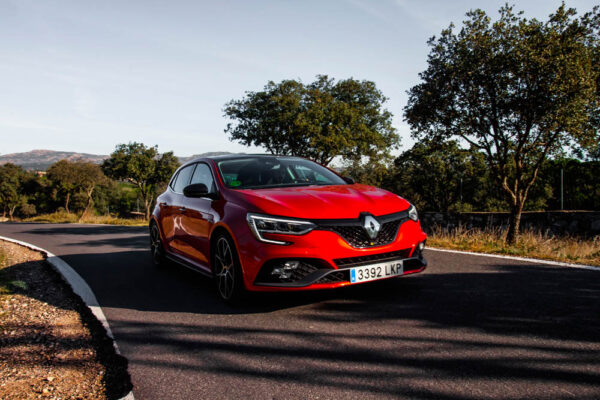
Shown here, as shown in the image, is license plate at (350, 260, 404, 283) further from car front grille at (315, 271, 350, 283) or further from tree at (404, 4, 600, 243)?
tree at (404, 4, 600, 243)

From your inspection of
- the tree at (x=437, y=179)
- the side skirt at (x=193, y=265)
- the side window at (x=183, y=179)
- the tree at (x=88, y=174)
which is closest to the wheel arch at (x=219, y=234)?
the side skirt at (x=193, y=265)

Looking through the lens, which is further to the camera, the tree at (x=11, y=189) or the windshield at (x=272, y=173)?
the tree at (x=11, y=189)

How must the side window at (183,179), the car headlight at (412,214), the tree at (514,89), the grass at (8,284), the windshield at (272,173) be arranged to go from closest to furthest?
1. the car headlight at (412,214)
2. the windshield at (272,173)
3. the grass at (8,284)
4. the side window at (183,179)
5. the tree at (514,89)

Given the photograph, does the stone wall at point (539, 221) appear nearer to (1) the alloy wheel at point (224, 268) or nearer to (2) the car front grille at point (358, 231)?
(2) the car front grille at point (358, 231)

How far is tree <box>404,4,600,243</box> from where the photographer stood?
39.4 ft

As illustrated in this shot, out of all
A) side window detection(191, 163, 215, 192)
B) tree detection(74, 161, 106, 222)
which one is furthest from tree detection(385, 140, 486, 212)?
side window detection(191, 163, 215, 192)

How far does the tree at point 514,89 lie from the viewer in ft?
39.4

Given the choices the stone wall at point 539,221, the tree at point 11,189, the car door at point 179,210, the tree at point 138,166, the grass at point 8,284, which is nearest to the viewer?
the grass at point 8,284

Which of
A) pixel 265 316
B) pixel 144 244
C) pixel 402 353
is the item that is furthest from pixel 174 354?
pixel 144 244

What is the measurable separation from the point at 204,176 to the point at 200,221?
0.78 meters

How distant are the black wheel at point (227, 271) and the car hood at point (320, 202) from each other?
517 mm

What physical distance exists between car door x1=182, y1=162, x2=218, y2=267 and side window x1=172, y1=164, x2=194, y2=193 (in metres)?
0.36

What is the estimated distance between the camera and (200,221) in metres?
5.37

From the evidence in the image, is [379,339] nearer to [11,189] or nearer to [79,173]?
[79,173]
